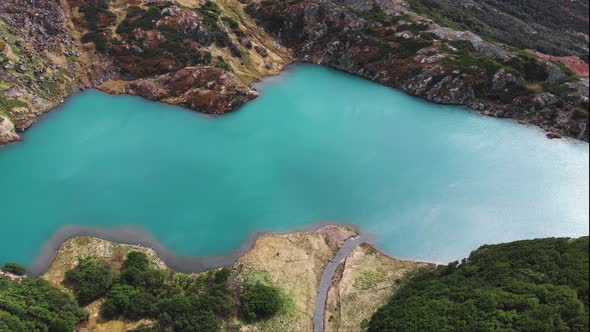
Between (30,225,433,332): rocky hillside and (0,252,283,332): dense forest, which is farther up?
(0,252,283,332): dense forest

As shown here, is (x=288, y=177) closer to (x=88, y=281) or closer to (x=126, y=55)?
(x=88, y=281)

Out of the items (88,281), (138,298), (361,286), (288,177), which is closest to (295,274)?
(361,286)

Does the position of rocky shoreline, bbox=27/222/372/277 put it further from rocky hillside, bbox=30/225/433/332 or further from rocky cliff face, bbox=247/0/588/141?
rocky cliff face, bbox=247/0/588/141

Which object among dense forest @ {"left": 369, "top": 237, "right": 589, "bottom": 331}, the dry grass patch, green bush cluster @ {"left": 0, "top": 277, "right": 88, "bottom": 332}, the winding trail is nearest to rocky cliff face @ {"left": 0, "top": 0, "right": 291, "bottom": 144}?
green bush cluster @ {"left": 0, "top": 277, "right": 88, "bottom": 332}

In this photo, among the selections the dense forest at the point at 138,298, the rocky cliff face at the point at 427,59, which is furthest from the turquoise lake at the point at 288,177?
the rocky cliff face at the point at 427,59

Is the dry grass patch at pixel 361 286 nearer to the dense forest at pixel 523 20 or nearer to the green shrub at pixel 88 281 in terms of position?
the green shrub at pixel 88 281

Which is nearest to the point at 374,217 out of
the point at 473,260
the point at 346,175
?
the point at 346,175
